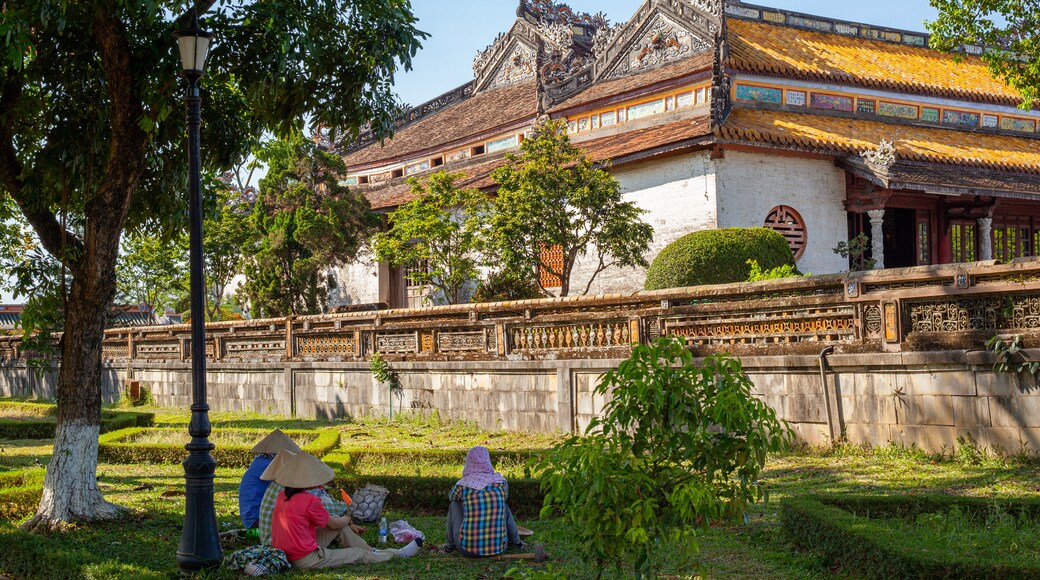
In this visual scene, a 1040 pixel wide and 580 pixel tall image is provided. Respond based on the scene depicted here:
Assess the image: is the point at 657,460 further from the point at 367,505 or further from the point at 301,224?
the point at 301,224

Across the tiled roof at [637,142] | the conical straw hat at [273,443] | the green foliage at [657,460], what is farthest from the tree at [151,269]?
the green foliage at [657,460]

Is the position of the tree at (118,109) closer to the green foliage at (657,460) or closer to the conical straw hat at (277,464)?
the conical straw hat at (277,464)

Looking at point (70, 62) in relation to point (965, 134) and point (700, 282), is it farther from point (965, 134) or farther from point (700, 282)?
point (965, 134)

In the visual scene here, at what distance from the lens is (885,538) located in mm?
7051

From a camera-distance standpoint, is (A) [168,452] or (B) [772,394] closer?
(B) [772,394]

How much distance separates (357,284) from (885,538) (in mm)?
26125

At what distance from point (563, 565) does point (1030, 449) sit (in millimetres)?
5152

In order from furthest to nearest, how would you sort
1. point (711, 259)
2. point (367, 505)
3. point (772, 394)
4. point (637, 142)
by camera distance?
1. point (637, 142)
2. point (711, 259)
3. point (772, 394)
4. point (367, 505)

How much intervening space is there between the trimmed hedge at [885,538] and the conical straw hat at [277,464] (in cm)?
401

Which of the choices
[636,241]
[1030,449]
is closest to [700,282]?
[636,241]

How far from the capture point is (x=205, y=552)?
8.49 m

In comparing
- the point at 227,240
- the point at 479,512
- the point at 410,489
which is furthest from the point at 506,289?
the point at 479,512

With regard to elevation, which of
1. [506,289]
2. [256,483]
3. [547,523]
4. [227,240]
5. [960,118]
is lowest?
[547,523]

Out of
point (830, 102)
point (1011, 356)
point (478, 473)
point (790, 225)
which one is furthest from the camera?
point (830, 102)
